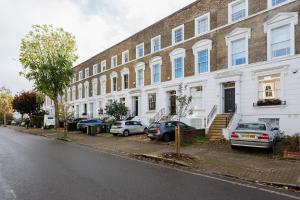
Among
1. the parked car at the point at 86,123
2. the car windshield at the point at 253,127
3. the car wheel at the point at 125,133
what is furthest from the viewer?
the parked car at the point at 86,123

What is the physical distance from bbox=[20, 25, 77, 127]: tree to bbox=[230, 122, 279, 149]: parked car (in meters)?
31.5

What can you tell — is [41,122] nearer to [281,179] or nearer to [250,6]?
[250,6]

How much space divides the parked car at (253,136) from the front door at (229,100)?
6.97 metres

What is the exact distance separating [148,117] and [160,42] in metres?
7.48

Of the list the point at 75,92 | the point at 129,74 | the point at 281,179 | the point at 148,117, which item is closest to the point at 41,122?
the point at 75,92

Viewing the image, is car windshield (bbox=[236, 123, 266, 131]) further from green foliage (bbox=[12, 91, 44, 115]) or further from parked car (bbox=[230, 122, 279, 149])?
green foliage (bbox=[12, 91, 44, 115])

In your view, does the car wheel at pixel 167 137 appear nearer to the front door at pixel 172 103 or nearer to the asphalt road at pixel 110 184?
the front door at pixel 172 103

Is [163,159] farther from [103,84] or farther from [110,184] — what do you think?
[103,84]

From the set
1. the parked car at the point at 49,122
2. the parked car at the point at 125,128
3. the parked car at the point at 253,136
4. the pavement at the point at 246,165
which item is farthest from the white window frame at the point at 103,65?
the parked car at the point at 253,136

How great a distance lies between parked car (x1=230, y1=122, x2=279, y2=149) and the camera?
1512 cm

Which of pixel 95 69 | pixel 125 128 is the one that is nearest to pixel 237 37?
pixel 125 128

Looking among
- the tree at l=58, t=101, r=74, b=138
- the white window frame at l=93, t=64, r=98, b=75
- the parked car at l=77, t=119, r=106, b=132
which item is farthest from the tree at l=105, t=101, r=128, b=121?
the white window frame at l=93, t=64, r=98, b=75

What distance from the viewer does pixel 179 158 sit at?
1413cm

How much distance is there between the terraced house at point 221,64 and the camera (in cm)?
1962
